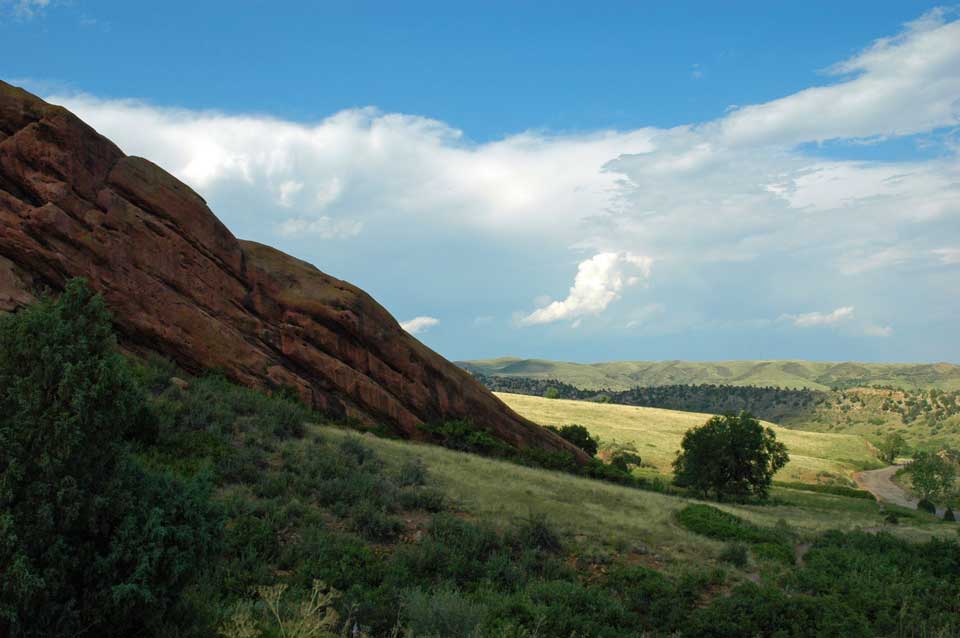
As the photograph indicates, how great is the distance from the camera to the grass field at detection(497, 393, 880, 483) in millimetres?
70119

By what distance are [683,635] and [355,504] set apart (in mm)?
8900

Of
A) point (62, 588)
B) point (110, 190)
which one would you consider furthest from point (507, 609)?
point (110, 190)

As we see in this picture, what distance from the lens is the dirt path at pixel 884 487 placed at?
206 feet

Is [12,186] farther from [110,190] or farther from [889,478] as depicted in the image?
[889,478]

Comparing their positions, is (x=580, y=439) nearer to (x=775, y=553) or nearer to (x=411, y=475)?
(x=775, y=553)

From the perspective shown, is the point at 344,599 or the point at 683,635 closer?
the point at 344,599

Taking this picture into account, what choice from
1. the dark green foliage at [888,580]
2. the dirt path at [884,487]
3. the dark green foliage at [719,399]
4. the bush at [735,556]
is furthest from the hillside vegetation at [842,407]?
the bush at [735,556]

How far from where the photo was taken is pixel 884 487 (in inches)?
2822

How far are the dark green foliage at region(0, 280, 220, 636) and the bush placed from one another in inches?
631

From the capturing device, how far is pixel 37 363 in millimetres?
7160

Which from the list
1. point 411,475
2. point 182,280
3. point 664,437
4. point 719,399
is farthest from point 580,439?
point 719,399

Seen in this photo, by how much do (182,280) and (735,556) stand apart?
28.3m

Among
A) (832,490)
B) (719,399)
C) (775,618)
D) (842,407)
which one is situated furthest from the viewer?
(719,399)

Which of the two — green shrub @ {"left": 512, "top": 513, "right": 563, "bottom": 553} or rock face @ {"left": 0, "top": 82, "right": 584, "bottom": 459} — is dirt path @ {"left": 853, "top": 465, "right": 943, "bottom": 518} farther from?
green shrub @ {"left": 512, "top": 513, "right": 563, "bottom": 553}
